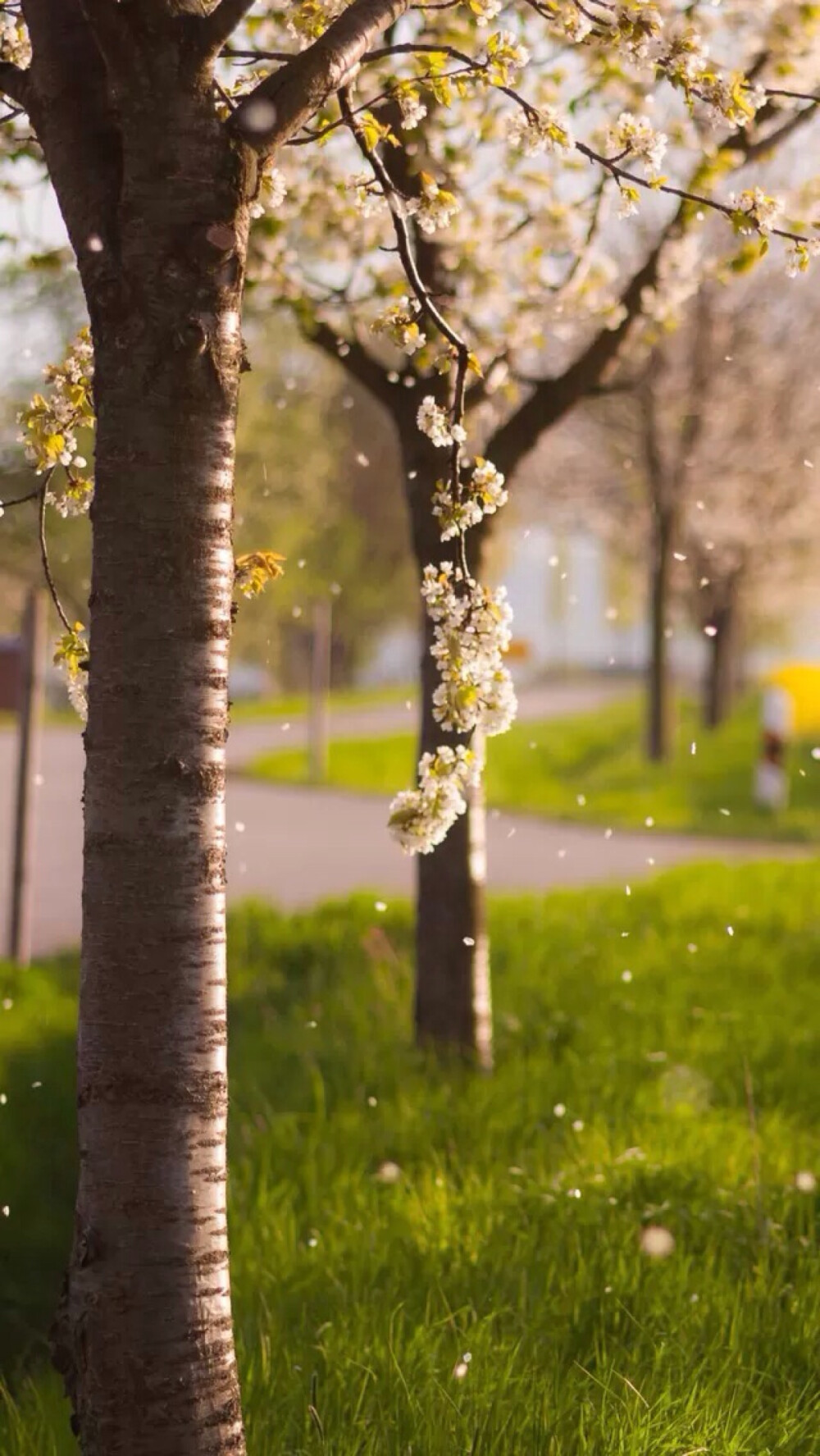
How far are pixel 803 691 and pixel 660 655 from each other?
18.0 feet

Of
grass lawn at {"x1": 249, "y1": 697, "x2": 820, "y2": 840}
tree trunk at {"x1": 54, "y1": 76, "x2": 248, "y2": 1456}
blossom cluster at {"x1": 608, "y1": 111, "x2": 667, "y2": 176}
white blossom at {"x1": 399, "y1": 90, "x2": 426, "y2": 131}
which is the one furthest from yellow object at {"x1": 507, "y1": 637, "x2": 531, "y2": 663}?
grass lawn at {"x1": 249, "y1": 697, "x2": 820, "y2": 840}

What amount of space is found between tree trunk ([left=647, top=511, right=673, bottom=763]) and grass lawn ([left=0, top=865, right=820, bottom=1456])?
34.3ft

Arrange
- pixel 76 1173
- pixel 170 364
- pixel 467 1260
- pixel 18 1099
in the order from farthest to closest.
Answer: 1. pixel 18 1099
2. pixel 76 1173
3. pixel 467 1260
4. pixel 170 364

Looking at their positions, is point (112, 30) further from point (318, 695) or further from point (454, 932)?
point (318, 695)

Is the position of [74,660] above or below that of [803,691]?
below

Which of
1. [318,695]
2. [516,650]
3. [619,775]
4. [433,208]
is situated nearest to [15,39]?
[433,208]

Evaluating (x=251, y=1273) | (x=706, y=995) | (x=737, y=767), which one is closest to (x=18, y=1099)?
(x=251, y=1273)

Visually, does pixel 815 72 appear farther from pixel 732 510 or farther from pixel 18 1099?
pixel 732 510

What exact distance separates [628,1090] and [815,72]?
4161mm

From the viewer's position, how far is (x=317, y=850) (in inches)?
518

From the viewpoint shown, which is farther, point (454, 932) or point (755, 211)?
point (454, 932)

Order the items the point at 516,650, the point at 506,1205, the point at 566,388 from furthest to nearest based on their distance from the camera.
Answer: the point at 566,388 → the point at 516,650 → the point at 506,1205

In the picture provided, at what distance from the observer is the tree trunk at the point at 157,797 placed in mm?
2701

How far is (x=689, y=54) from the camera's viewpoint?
314 cm
